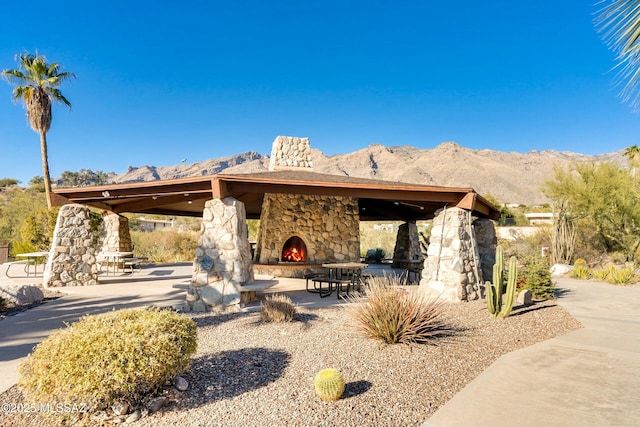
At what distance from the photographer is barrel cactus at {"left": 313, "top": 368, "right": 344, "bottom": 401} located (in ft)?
11.5

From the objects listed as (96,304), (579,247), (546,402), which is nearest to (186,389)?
(546,402)

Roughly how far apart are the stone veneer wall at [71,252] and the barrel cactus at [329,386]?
10.2m

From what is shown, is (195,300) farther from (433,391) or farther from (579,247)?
(579,247)

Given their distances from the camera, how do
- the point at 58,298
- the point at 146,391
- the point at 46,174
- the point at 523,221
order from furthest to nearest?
1. the point at 523,221
2. the point at 46,174
3. the point at 58,298
4. the point at 146,391

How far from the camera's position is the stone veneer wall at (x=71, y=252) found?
34.0 ft

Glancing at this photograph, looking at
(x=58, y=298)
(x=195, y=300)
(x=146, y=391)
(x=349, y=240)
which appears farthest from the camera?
(x=349, y=240)

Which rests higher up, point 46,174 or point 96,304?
point 46,174

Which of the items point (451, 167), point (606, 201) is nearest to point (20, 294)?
point (606, 201)

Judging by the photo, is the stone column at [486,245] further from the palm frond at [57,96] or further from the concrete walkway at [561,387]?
the palm frond at [57,96]

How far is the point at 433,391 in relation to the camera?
388 centimetres

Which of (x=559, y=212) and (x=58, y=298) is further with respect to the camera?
(x=559, y=212)

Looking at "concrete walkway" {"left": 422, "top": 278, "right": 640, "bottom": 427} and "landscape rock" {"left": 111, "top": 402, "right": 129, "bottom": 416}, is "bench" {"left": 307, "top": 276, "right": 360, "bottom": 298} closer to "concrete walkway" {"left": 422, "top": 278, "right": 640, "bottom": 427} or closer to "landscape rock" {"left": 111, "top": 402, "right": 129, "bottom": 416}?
"concrete walkway" {"left": 422, "top": 278, "right": 640, "bottom": 427}

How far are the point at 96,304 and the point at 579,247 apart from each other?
20.0 metres

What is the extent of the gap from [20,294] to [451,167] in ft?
234
